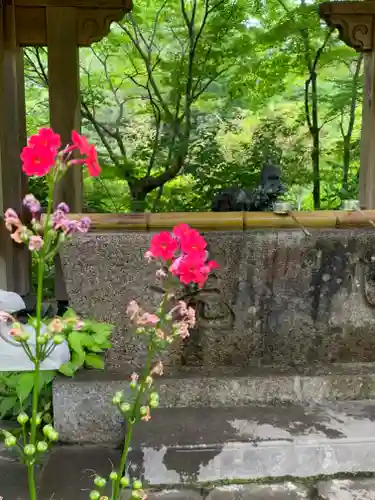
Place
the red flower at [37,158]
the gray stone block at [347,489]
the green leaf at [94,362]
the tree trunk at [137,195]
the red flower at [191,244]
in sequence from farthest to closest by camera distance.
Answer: the tree trunk at [137,195], the green leaf at [94,362], the gray stone block at [347,489], the red flower at [191,244], the red flower at [37,158]

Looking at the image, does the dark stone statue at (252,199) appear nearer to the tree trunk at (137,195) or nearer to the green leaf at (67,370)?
the green leaf at (67,370)

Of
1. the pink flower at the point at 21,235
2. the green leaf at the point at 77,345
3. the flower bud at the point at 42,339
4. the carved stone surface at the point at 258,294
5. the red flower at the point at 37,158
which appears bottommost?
the green leaf at the point at 77,345

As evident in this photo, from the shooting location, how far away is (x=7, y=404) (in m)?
2.72

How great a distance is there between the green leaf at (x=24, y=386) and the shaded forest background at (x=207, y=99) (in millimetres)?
4497

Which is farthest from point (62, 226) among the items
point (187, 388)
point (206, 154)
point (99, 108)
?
point (99, 108)

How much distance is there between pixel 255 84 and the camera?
7387mm

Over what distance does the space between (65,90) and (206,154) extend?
2953 mm

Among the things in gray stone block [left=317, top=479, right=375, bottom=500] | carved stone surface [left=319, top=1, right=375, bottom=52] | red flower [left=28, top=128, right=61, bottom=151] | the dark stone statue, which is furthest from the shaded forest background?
red flower [left=28, top=128, right=61, bottom=151]

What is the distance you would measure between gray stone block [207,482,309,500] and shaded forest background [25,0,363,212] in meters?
4.95

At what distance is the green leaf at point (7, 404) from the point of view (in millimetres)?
2705

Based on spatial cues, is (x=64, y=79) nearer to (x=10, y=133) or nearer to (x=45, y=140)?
(x=10, y=133)

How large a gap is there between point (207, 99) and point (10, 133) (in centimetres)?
357

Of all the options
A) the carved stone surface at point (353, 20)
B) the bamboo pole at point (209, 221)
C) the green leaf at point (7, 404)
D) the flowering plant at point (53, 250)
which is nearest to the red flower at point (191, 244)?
the flowering plant at point (53, 250)

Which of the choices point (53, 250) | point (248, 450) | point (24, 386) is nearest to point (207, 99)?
point (24, 386)
